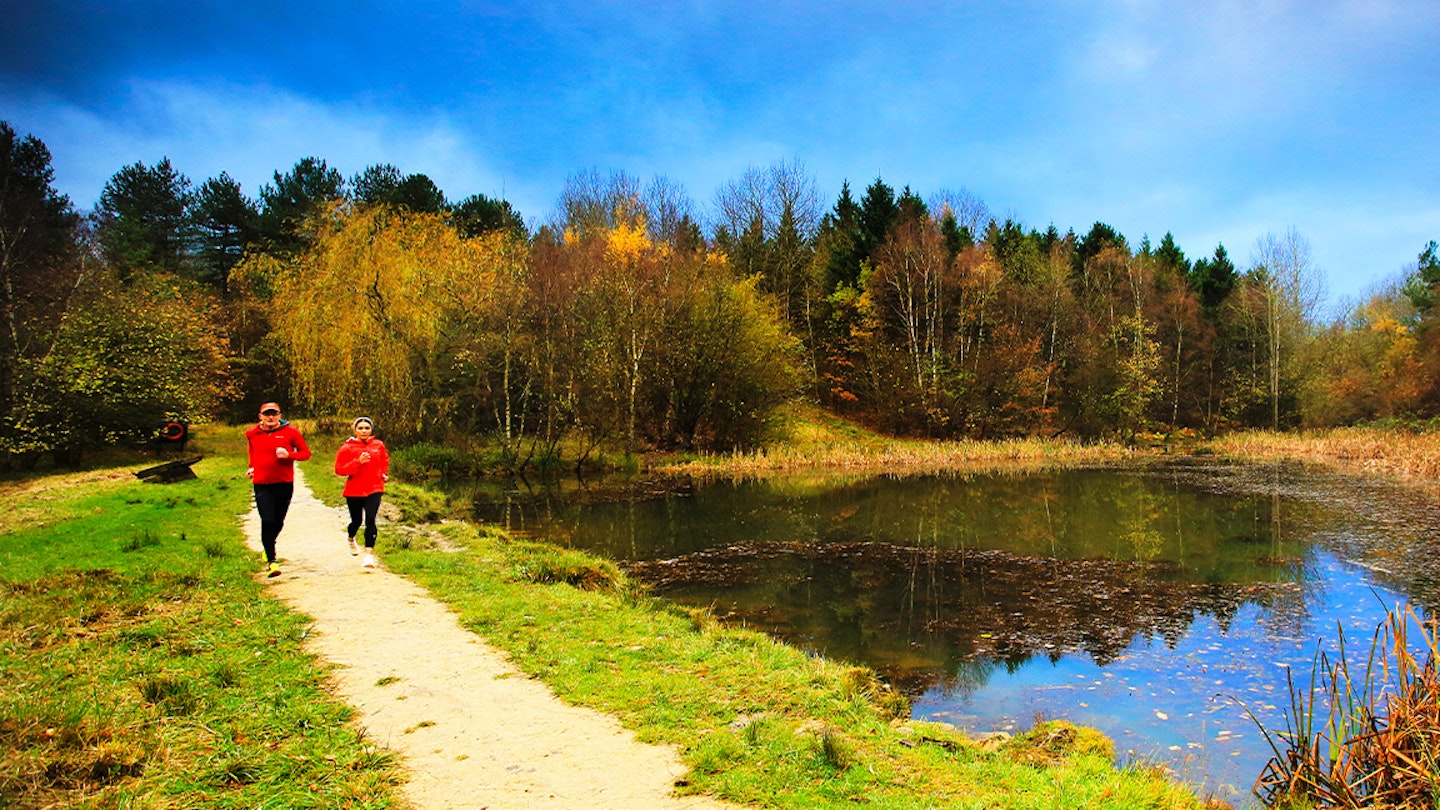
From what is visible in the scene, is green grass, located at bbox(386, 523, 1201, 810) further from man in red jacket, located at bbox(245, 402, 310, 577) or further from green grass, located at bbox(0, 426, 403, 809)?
man in red jacket, located at bbox(245, 402, 310, 577)

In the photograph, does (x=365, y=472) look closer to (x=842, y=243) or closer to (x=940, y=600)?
(x=940, y=600)

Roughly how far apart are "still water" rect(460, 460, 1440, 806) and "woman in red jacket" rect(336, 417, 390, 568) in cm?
427

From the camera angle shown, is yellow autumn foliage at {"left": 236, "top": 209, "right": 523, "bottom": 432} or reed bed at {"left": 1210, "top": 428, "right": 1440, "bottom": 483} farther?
yellow autumn foliage at {"left": 236, "top": 209, "right": 523, "bottom": 432}

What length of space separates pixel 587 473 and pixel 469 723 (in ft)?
80.6

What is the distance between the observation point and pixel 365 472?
32.2ft

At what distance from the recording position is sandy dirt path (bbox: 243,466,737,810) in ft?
13.7

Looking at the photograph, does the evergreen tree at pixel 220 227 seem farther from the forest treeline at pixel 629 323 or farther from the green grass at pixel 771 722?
the green grass at pixel 771 722

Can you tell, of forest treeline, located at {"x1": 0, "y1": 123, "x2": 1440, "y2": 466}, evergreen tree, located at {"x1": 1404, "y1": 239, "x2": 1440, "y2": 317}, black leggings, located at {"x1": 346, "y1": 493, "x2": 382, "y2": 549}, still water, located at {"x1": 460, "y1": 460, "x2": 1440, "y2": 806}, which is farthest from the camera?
evergreen tree, located at {"x1": 1404, "y1": 239, "x2": 1440, "y2": 317}

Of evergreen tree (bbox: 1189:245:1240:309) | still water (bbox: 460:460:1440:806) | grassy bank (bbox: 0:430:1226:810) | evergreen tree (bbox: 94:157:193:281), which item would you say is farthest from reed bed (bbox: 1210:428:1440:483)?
evergreen tree (bbox: 94:157:193:281)

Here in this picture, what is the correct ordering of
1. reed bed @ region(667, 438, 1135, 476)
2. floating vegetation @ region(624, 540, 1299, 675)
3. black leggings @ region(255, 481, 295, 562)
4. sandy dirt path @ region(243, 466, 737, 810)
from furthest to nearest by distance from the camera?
reed bed @ region(667, 438, 1135, 476), floating vegetation @ region(624, 540, 1299, 675), black leggings @ region(255, 481, 295, 562), sandy dirt path @ region(243, 466, 737, 810)

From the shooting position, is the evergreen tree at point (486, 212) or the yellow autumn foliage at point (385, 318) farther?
the evergreen tree at point (486, 212)

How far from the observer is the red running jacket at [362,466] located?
31.8 ft

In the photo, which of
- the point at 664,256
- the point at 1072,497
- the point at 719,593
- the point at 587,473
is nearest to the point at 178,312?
the point at 587,473

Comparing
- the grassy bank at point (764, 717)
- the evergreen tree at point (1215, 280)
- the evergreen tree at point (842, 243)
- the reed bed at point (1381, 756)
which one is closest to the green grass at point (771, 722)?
the grassy bank at point (764, 717)
